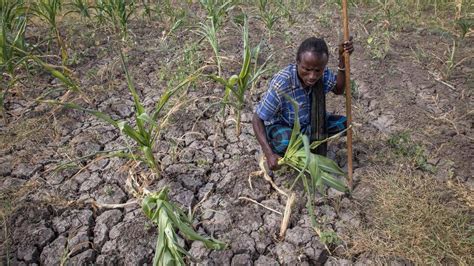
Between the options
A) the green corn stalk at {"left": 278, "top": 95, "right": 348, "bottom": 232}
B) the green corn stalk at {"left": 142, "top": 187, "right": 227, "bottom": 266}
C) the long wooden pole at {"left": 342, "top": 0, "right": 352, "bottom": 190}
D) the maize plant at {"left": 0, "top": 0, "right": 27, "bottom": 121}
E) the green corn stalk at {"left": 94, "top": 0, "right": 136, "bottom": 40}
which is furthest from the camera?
the green corn stalk at {"left": 94, "top": 0, "right": 136, "bottom": 40}

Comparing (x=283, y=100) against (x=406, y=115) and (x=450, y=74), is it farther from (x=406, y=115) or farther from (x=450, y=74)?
(x=450, y=74)

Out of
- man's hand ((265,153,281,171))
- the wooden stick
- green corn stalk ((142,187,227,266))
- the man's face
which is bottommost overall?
the wooden stick

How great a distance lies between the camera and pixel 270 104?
199cm

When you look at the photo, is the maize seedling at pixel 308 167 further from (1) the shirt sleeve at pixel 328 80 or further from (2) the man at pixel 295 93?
(1) the shirt sleeve at pixel 328 80

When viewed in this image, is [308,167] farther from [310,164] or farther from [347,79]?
[347,79]

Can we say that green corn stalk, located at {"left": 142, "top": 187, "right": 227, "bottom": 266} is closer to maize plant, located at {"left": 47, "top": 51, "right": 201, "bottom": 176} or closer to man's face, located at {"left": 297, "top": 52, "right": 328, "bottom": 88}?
maize plant, located at {"left": 47, "top": 51, "right": 201, "bottom": 176}

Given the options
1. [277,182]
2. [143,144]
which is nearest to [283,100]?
[277,182]

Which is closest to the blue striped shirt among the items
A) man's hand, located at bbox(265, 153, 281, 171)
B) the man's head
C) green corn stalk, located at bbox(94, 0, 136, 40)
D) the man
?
the man

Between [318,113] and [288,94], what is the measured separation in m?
0.21

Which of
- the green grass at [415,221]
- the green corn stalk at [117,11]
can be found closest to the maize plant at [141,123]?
the green grass at [415,221]

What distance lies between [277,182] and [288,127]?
0.32 metres

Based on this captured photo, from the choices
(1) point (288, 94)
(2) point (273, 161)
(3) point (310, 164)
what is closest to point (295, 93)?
(1) point (288, 94)

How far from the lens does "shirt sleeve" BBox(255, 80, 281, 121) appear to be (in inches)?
77.9

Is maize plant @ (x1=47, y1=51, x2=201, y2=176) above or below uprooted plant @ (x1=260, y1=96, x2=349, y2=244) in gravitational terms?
above
